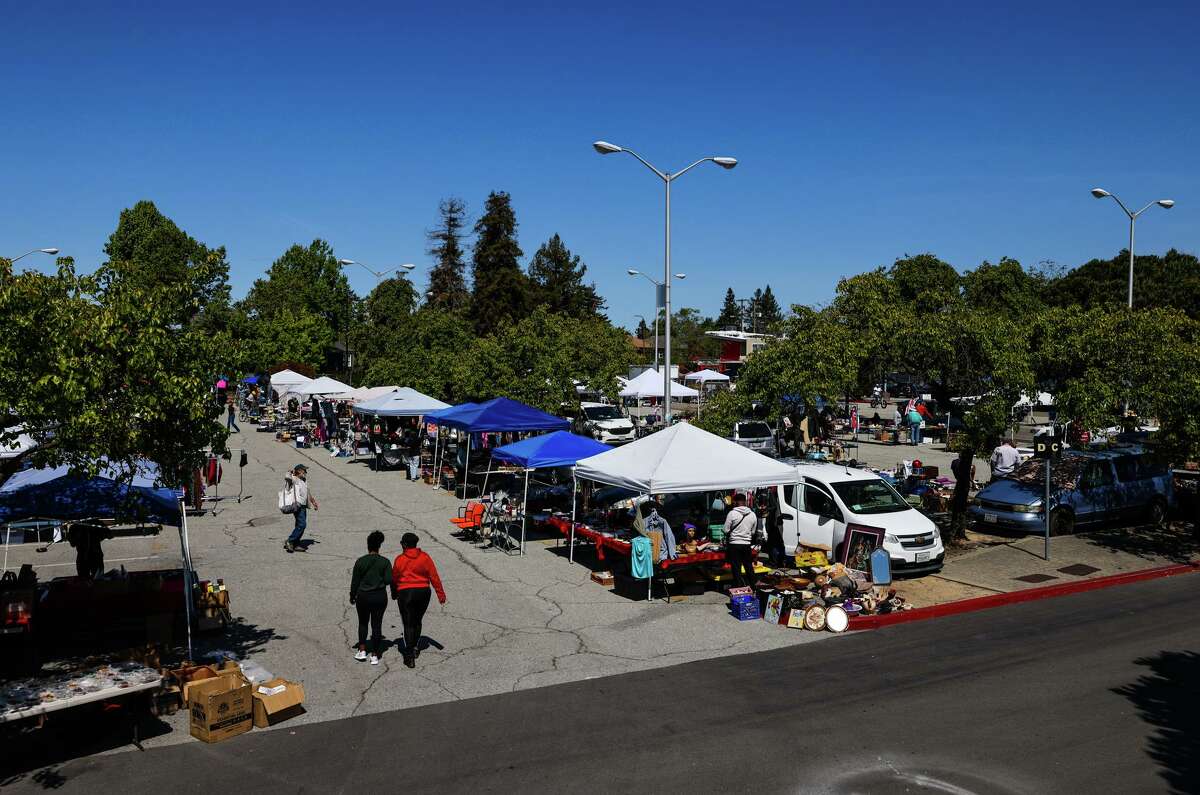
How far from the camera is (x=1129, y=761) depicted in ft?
24.7

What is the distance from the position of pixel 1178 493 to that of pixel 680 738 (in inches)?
677

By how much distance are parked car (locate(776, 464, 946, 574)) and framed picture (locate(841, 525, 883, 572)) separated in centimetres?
9

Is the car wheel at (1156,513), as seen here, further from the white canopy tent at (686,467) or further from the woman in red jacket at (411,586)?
the woman in red jacket at (411,586)

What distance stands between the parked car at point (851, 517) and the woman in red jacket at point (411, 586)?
672 cm

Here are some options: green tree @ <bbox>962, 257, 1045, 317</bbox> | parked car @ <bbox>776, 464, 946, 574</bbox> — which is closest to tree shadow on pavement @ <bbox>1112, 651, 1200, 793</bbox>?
parked car @ <bbox>776, 464, 946, 574</bbox>

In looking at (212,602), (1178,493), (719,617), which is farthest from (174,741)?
(1178,493)

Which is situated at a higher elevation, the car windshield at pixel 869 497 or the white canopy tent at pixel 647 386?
the white canopy tent at pixel 647 386

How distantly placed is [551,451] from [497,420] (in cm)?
490

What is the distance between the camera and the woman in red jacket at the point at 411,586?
989 centimetres

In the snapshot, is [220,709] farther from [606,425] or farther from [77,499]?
[606,425]

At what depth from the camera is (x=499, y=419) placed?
21.4m

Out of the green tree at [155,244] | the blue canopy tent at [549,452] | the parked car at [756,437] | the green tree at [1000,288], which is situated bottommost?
the parked car at [756,437]

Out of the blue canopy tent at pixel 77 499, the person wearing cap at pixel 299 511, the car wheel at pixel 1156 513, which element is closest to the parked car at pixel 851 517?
the car wheel at pixel 1156 513

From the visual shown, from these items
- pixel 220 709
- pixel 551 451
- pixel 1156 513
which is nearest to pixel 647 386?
pixel 551 451
